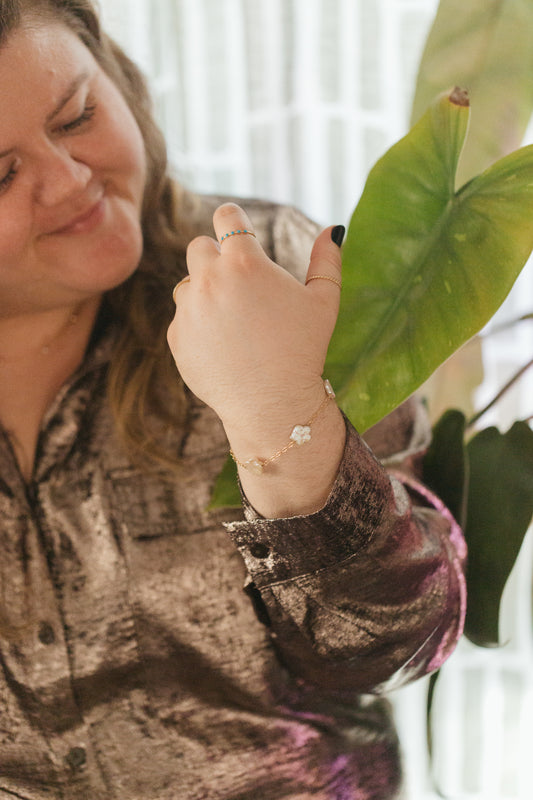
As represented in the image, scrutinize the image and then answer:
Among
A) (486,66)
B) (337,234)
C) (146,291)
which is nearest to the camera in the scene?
(337,234)

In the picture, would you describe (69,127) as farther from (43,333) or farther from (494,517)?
(494,517)

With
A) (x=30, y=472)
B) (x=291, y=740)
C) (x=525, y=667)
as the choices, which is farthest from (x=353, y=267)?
(x=525, y=667)

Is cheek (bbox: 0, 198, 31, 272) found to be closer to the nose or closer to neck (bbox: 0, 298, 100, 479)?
the nose

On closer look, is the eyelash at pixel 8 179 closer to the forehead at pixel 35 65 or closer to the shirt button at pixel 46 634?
the forehead at pixel 35 65

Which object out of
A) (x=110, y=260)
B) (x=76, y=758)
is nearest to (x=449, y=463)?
(x=110, y=260)

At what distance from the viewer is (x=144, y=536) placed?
888 mm

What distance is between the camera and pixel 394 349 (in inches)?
27.7

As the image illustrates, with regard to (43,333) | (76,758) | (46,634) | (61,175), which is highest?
(61,175)

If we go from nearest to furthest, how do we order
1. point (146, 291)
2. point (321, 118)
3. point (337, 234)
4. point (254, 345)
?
point (254, 345)
point (337, 234)
point (146, 291)
point (321, 118)

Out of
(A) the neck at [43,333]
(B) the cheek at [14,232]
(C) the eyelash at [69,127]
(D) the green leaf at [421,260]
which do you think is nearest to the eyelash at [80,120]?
(C) the eyelash at [69,127]

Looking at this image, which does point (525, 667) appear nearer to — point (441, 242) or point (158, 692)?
point (158, 692)

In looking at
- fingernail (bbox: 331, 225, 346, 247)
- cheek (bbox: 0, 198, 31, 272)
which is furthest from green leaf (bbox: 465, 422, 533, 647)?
cheek (bbox: 0, 198, 31, 272)

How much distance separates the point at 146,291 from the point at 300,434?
50 cm

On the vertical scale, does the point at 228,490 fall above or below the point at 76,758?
above
